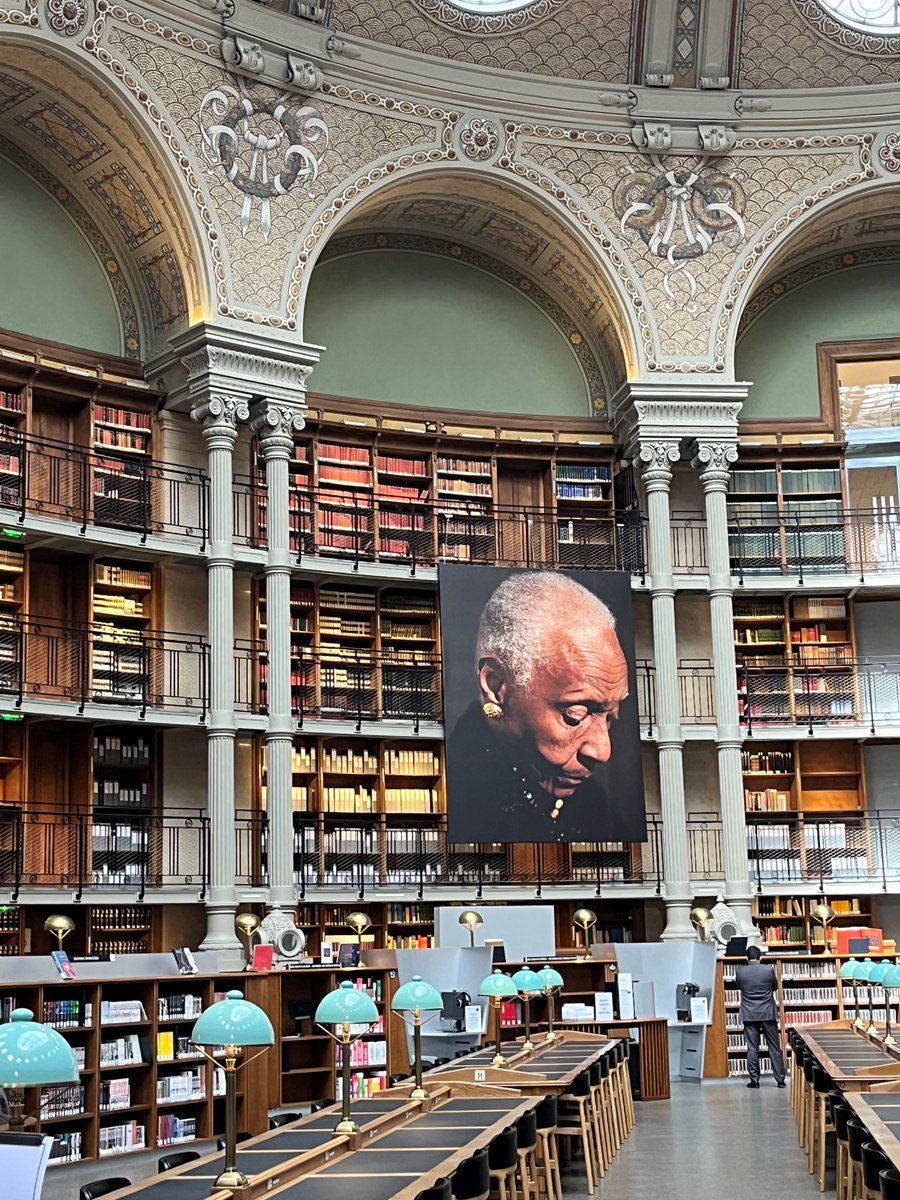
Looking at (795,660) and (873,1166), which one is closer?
(873,1166)

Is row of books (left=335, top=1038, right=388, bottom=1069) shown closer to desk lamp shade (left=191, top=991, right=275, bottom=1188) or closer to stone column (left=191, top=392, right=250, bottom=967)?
stone column (left=191, top=392, right=250, bottom=967)

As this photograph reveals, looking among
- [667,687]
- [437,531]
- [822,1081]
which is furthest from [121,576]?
[822,1081]

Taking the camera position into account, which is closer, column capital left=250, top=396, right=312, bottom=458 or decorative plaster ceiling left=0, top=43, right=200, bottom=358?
decorative plaster ceiling left=0, top=43, right=200, bottom=358

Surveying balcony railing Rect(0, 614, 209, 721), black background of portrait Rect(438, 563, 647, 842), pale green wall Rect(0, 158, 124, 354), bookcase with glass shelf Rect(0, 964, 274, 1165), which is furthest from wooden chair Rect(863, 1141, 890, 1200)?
pale green wall Rect(0, 158, 124, 354)

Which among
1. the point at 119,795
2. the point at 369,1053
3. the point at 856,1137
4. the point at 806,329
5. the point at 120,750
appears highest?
the point at 806,329

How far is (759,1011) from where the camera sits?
13.6 m

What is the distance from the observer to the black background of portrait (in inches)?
616

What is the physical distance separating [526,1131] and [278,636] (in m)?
8.33

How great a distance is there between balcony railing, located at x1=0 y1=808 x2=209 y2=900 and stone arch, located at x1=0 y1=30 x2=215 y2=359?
15.0 feet

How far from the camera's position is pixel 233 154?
14992 mm

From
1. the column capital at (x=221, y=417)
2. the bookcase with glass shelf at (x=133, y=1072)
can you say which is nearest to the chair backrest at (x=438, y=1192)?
the bookcase with glass shelf at (x=133, y=1072)

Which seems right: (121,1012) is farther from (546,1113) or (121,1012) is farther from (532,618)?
(532,618)

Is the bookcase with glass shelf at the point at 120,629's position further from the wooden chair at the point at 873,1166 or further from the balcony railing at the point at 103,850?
the wooden chair at the point at 873,1166

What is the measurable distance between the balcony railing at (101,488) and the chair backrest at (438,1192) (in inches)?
367
